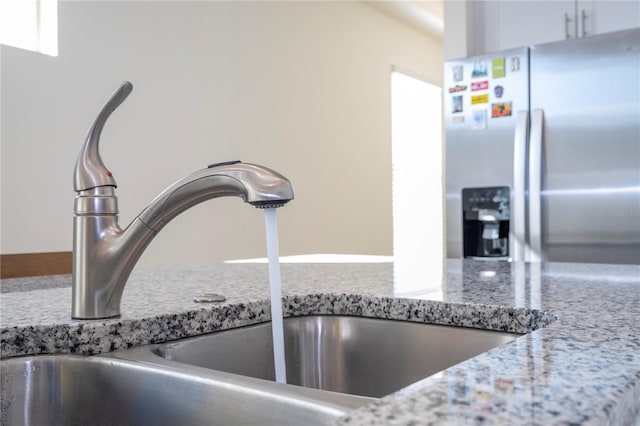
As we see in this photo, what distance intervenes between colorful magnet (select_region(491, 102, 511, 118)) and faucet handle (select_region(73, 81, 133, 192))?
2.60 m

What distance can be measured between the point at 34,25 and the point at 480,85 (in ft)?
7.56

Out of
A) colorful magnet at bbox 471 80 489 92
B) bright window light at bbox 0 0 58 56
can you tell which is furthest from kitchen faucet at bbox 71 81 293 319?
bright window light at bbox 0 0 58 56

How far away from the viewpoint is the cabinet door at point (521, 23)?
10.1 ft

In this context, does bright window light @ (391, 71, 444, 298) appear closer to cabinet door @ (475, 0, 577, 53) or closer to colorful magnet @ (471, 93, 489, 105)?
cabinet door @ (475, 0, 577, 53)

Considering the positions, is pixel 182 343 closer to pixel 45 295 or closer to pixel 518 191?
pixel 45 295

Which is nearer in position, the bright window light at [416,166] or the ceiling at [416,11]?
the ceiling at [416,11]

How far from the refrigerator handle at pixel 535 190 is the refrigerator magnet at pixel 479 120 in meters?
0.27

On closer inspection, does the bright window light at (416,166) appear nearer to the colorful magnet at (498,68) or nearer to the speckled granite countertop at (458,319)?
the colorful magnet at (498,68)

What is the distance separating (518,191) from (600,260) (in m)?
0.48

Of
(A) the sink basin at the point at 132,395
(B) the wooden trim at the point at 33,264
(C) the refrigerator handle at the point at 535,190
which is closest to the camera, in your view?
(A) the sink basin at the point at 132,395

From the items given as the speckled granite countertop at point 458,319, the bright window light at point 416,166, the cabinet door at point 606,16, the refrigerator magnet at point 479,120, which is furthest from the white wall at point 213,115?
the cabinet door at point 606,16

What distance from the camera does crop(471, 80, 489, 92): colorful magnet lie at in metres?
3.13

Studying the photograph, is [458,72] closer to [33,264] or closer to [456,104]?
[456,104]

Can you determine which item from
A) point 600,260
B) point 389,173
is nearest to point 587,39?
point 600,260
